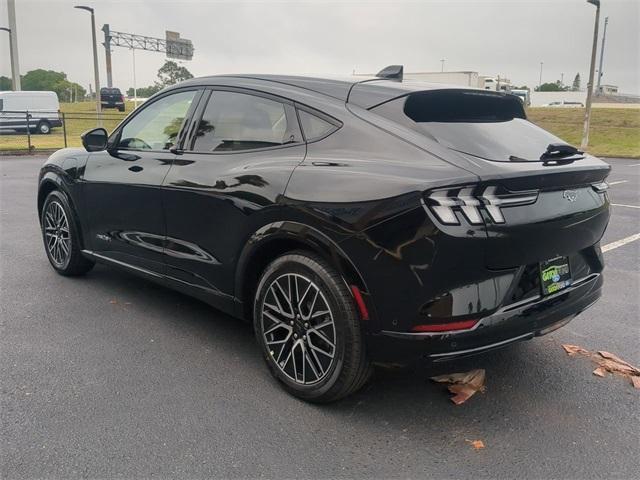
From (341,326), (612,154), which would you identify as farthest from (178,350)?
(612,154)

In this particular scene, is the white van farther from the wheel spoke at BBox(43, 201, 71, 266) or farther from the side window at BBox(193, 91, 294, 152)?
the side window at BBox(193, 91, 294, 152)

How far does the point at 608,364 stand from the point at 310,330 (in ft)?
6.62

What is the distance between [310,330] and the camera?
2.97 m

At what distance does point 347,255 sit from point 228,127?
1.37m

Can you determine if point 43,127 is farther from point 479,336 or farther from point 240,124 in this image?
point 479,336

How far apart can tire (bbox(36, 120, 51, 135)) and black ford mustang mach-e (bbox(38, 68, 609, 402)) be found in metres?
31.0

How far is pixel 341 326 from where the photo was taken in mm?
2762

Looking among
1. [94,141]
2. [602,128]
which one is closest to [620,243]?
[94,141]

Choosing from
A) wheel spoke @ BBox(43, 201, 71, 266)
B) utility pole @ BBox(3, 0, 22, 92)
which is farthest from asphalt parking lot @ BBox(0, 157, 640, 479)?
utility pole @ BBox(3, 0, 22, 92)

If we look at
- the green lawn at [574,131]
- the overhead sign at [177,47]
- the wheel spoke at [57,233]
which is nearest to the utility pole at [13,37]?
the green lawn at [574,131]

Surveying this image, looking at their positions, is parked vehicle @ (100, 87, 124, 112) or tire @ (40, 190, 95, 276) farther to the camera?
parked vehicle @ (100, 87, 124, 112)

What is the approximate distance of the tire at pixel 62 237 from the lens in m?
4.92

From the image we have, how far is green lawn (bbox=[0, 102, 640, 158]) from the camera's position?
2436 centimetres

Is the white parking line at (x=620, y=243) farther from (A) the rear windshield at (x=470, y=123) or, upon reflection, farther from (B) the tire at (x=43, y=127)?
(B) the tire at (x=43, y=127)
